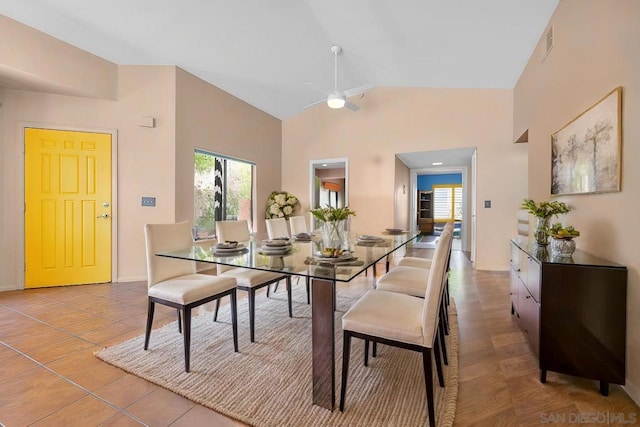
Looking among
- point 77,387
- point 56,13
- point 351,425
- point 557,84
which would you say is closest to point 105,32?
point 56,13

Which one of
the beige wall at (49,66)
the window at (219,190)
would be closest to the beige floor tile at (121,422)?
the window at (219,190)

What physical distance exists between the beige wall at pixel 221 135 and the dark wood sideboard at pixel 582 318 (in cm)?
416

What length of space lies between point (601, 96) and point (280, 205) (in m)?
4.78

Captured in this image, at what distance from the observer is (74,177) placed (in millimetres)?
3848

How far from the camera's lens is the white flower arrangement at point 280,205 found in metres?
5.87

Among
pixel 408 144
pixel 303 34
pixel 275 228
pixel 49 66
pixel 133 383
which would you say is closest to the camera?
pixel 133 383

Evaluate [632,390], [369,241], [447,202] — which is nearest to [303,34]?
[369,241]

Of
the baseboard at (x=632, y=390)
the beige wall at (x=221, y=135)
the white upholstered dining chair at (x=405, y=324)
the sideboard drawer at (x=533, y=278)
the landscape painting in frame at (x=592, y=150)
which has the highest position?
the beige wall at (x=221, y=135)

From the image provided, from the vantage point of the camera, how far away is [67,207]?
3826mm

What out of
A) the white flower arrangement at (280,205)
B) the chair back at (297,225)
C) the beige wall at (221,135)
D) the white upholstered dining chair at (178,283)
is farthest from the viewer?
the white flower arrangement at (280,205)

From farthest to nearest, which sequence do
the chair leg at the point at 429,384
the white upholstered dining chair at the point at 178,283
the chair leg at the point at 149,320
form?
the chair leg at the point at 149,320 → the white upholstered dining chair at the point at 178,283 → the chair leg at the point at 429,384

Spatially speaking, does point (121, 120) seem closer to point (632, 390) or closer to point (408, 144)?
point (408, 144)

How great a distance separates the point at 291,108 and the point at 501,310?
492 cm

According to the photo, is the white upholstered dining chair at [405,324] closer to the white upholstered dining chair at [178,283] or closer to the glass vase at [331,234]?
the glass vase at [331,234]
